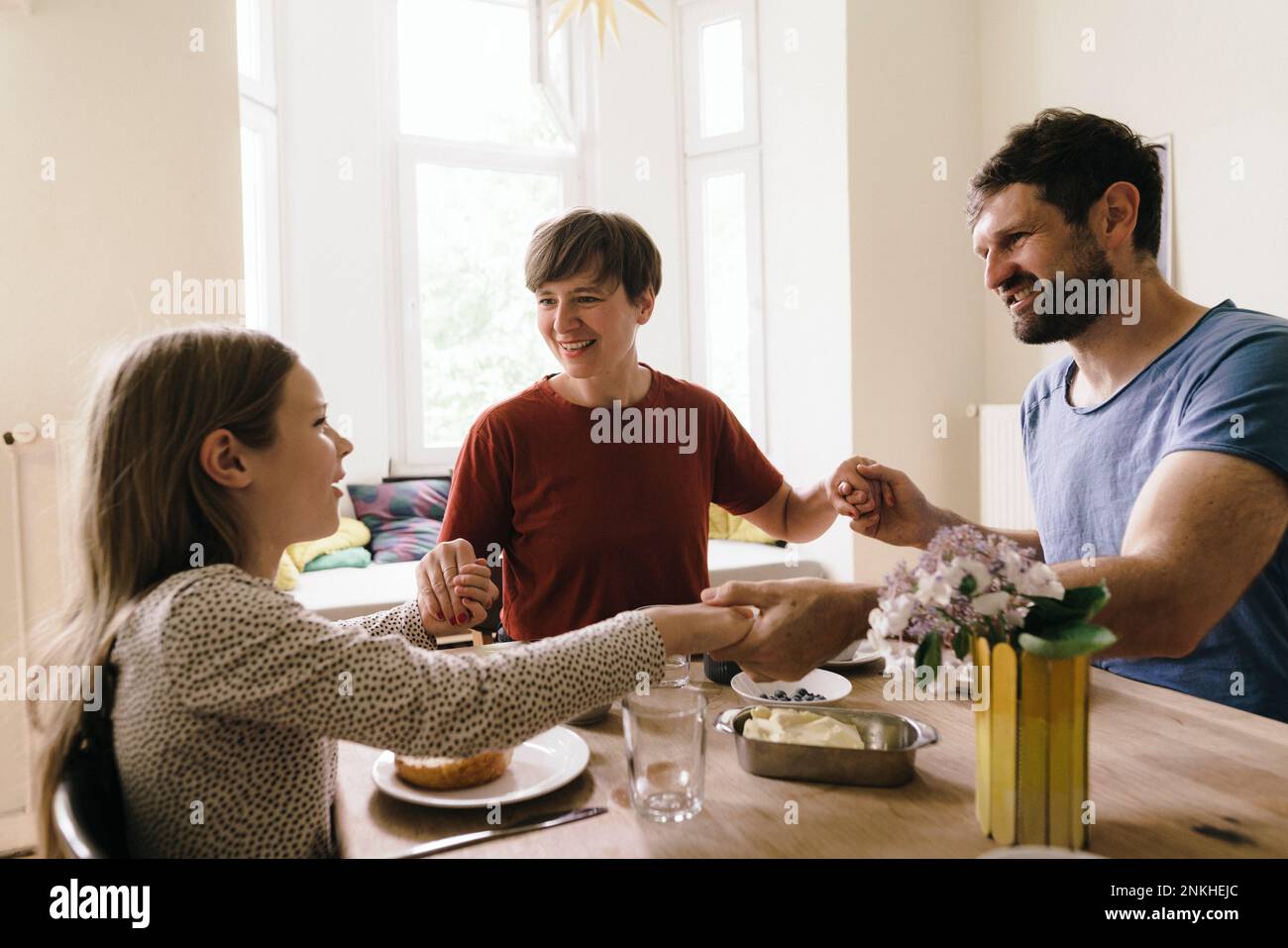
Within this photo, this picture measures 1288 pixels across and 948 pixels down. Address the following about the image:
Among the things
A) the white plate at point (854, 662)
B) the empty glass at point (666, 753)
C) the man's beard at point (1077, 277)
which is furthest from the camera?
the man's beard at point (1077, 277)

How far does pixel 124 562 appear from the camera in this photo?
0.93 m

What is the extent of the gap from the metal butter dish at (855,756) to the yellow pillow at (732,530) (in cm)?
344

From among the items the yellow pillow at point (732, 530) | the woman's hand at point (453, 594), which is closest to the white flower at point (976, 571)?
the woman's hand at point (453, 594)

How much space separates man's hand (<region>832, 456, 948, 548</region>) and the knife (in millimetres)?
978

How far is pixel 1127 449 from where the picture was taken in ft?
5.05

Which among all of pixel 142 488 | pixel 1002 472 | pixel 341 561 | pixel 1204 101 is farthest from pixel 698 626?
pixel 1002 472

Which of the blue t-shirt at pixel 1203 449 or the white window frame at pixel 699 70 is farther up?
the white window frame at pixel 699 70

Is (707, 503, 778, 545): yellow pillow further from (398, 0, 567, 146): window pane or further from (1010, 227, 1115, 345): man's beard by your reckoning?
(1010, 227, 1115, 345): man's beard

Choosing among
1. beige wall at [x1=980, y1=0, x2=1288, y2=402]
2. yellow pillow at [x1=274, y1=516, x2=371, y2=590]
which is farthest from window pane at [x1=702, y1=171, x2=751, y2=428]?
yellow pillow at [x1=274, y1=516, x2=371, y2=590]

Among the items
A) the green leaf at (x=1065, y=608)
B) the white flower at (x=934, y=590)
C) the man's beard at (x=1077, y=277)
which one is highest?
the man's beard at (x=1077, y=277)

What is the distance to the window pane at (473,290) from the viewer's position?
4754mm

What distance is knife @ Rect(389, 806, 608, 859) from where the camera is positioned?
810mm

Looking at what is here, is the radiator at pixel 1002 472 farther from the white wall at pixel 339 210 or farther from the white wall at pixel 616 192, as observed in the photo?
the white wall at pixel 339 210

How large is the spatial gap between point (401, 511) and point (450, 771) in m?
3.57
